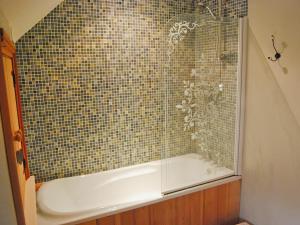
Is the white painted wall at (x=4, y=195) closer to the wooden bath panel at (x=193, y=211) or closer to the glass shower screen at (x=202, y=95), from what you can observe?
the wooden bath panel at (x=193, y=211)

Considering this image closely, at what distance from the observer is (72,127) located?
7.50ft

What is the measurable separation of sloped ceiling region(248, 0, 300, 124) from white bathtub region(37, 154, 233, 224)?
94 cm

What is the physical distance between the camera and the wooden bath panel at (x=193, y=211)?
1795 mm

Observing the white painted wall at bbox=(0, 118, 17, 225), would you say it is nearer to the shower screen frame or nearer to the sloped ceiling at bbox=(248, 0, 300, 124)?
the shower screen frame

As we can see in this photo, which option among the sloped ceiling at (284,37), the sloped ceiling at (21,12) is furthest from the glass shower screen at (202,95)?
the sloped ceiling at (21,12)

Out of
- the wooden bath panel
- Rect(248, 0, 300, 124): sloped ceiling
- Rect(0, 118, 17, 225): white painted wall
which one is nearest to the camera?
Rect(0, 118, 17, 225): white painted wall

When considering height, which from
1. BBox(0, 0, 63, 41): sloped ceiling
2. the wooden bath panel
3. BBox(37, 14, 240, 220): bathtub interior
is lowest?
the wooden bath panel

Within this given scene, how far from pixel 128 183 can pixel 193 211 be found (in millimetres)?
751

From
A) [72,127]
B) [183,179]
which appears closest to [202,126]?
[183,179]

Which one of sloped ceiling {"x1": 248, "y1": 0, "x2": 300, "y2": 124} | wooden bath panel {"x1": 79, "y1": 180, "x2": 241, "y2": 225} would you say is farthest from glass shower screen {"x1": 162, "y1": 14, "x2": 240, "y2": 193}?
sloped ceiling {"x1": 248, "y1": 0, "x2": 300, "y2": 124}

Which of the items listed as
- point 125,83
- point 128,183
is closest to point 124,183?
point 128,183

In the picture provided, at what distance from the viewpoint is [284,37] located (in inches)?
65.7

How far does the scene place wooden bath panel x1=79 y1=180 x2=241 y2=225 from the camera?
1795 mm

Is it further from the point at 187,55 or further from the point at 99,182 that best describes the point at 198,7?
the point at 99,182
